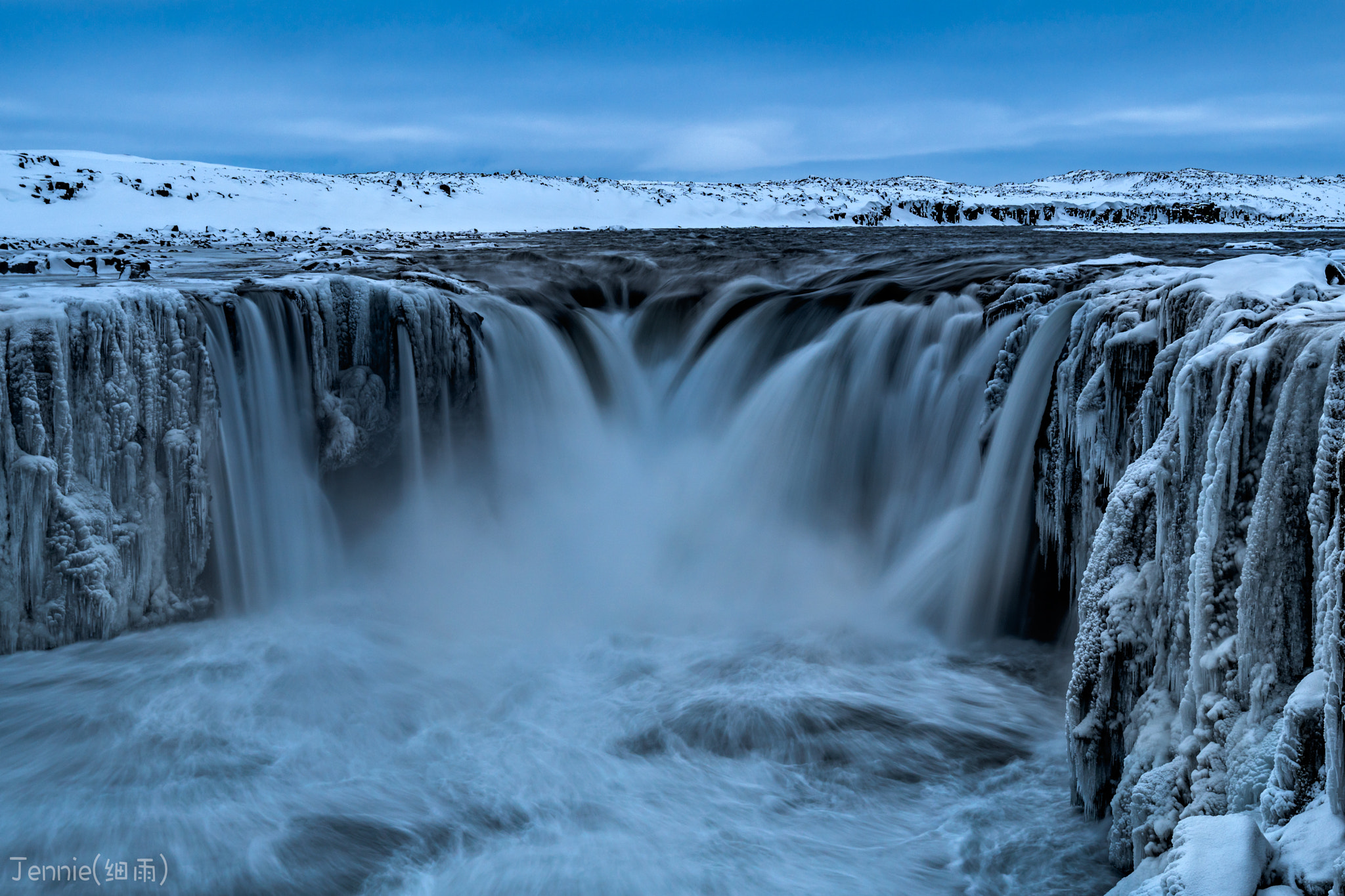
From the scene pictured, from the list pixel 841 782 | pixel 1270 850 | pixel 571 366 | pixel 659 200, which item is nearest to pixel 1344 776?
pixel 1270 850

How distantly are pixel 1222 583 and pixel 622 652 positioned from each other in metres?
3.88

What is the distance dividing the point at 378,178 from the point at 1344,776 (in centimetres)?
3532

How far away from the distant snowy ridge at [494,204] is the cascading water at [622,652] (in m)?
12.2

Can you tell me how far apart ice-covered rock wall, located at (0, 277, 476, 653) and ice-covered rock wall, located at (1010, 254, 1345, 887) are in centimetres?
Answer: 544

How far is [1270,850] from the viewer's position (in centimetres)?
247

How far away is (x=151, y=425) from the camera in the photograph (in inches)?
233

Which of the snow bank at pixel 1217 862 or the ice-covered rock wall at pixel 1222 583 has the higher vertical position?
the ice-covered rock wall at pixel 1222 583

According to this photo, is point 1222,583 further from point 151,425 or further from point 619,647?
point 151,425

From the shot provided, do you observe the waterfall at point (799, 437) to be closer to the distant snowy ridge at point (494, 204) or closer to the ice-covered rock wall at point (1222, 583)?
the ice-covered rock wall at point (1222, 583)

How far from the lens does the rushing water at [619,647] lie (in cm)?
411

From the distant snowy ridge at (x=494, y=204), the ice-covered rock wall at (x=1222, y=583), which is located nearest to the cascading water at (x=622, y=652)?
the ice-covered rock wall at (x=1222, y=583)

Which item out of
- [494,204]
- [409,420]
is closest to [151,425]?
[409,420]

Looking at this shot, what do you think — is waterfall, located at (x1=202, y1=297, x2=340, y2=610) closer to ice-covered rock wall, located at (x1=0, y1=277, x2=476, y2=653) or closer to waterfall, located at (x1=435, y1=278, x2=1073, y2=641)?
ice-covered rock wall, located at (x1=0, y1=277, x2=476, y2=653)

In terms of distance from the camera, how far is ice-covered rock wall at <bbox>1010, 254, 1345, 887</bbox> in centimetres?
267
